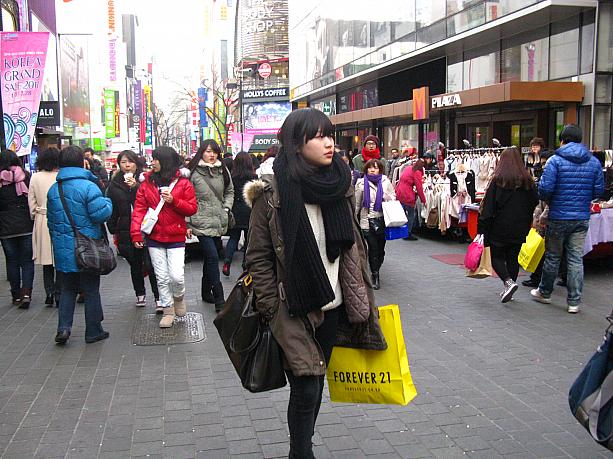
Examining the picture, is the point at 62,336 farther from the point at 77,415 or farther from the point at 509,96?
the point at 509,96

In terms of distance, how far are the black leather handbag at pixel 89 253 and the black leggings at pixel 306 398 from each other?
3.44 metres

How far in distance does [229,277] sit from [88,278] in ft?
11.9

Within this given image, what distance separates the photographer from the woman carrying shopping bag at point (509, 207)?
7664 millimetres

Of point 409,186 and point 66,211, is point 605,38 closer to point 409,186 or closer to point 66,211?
point 409,186

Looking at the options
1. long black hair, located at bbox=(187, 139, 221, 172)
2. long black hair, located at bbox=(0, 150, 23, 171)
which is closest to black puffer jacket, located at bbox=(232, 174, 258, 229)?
long black hair, located at bbox=(187, 139, 221, 172)

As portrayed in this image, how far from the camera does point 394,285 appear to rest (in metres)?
9.15

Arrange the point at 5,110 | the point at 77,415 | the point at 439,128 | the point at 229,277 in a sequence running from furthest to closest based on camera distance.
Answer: the point at 439,128, the point at 5,110, the point at 229,277, the point at 77,415

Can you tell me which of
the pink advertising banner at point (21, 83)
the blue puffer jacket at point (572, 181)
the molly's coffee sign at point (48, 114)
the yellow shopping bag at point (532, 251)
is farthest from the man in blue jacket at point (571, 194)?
the molly's coffee sign at point (48, 114)

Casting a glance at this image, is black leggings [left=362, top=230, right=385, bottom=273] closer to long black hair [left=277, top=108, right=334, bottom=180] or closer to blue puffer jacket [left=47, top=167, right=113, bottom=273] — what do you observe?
blue puffer jacket [left=47, top=167, right=113, bottom=273]

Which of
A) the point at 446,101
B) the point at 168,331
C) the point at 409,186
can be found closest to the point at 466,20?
the point at 446,101

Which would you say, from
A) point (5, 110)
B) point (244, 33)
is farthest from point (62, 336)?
point (244, 33)

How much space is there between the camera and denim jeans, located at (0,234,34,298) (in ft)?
26.6

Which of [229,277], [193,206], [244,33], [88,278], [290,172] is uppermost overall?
[244,33]

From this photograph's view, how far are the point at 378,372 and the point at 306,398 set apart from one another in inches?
17.2
